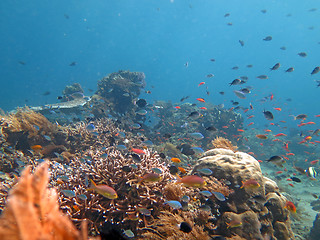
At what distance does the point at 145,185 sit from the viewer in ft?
13.6

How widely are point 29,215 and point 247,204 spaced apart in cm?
512

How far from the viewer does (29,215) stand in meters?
0.85

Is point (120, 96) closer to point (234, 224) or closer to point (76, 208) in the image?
point (76, 208)

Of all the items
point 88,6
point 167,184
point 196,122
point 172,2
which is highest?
point 88,6

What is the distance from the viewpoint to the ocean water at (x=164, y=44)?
9988 centimetres

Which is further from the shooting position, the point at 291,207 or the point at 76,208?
the point at 291,207

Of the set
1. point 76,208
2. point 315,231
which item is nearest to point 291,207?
point 315,231

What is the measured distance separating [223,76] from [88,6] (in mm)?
121029

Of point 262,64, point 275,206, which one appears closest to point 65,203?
point 275,206

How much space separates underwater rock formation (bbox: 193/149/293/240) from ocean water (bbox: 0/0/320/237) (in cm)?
8584

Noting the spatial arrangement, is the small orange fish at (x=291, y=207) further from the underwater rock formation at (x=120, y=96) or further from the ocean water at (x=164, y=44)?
the ocean water at (x=164, y=44)

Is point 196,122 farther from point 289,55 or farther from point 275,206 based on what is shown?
point 289,55

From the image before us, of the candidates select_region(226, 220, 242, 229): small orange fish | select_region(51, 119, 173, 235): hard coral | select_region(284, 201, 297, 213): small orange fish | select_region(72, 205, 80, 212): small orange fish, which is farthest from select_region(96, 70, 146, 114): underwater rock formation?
select_region(284, 201, 297, 213): small orange fish

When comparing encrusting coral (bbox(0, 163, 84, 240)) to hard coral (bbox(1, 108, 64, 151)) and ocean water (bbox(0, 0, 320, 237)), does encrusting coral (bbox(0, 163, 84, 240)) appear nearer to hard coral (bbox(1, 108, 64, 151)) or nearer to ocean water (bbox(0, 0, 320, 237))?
hard coral (bbox(1, 108, 64, 151))
